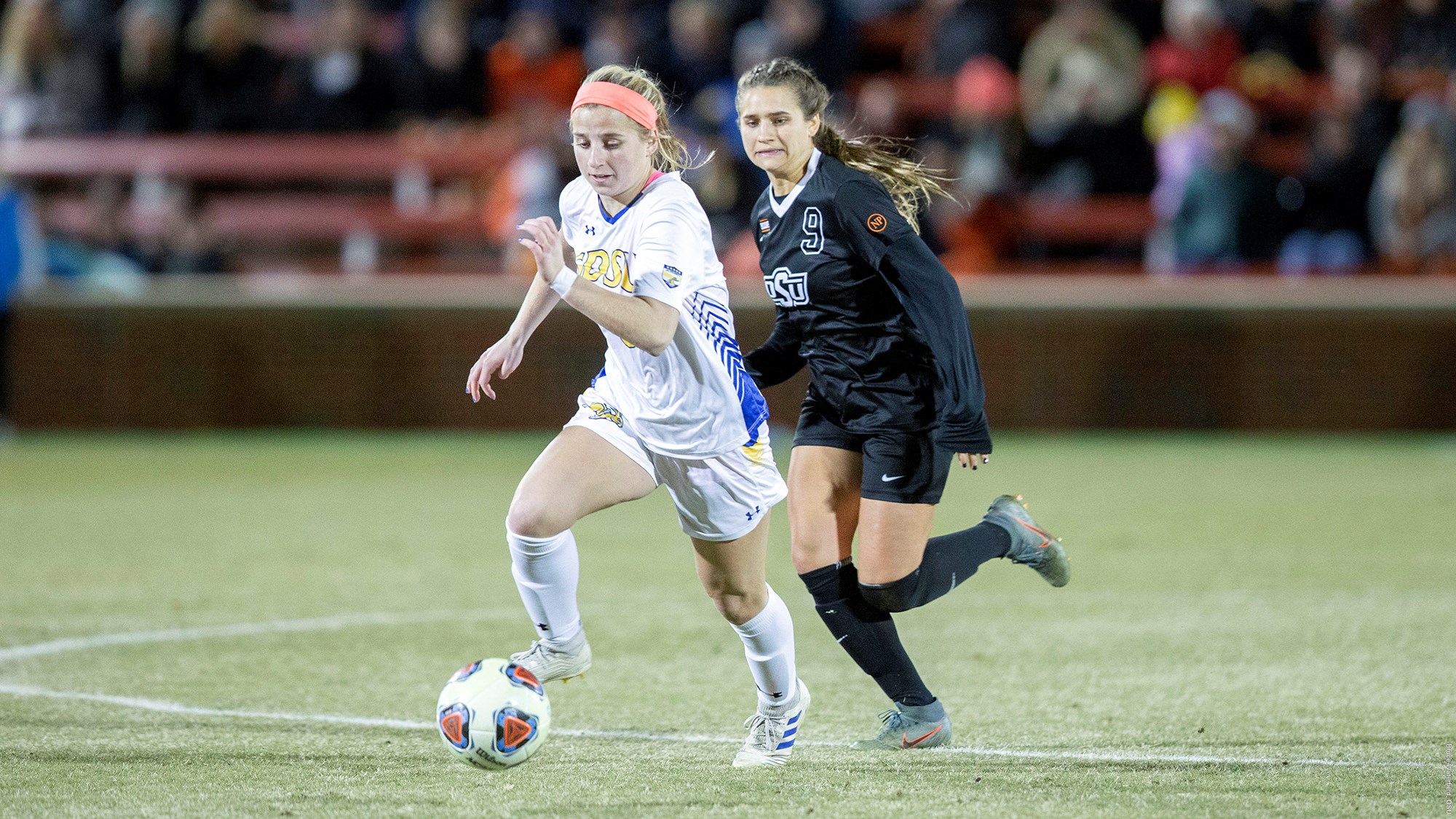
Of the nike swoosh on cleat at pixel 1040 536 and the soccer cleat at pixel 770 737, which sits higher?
the nike swoosh on cleat at pixel 1040 536

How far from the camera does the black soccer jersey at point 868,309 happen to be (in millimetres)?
4992

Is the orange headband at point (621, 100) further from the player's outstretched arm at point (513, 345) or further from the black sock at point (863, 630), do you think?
the black sock at point (863, 630)

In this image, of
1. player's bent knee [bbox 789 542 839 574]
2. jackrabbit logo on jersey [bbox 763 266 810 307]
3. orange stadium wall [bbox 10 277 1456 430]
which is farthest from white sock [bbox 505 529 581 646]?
orange stadium wall [bbox 10 277 1456 430]

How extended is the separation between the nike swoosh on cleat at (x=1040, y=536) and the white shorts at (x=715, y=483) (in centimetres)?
115

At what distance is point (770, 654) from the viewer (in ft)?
16.1

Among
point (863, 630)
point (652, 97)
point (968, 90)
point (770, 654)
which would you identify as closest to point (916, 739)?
point (863, 630)

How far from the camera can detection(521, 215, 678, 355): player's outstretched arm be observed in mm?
4363

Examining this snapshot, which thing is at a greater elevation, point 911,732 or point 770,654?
point 770,654

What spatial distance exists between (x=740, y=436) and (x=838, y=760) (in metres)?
0.92

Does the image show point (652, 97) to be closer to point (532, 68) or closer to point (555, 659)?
point (555, 659)

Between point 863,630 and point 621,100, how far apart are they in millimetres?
1641

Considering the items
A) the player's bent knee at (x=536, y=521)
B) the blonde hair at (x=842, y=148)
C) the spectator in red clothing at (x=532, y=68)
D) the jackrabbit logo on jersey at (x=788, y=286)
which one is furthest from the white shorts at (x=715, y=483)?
the spectator in red clothing at (x=532, y=68)

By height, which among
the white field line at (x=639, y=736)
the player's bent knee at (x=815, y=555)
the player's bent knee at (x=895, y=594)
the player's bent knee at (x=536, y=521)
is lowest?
the white field line at (x=639, y=736)

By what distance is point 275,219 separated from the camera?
16.6m
